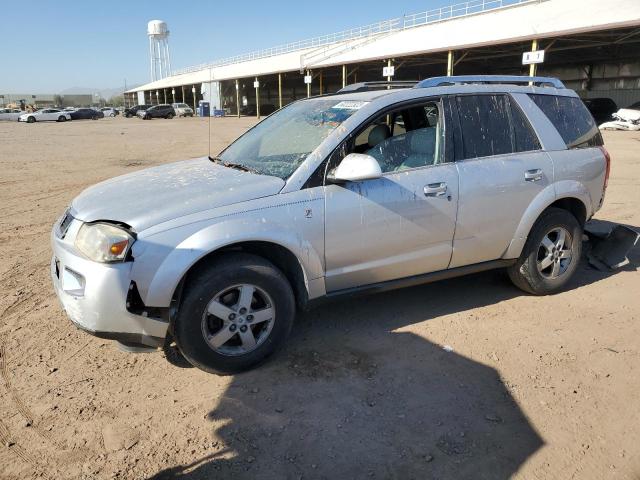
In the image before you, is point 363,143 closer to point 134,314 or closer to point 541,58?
point 134,314

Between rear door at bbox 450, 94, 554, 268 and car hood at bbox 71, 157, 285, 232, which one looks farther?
rear door at bbox 450, 94, 554, 268

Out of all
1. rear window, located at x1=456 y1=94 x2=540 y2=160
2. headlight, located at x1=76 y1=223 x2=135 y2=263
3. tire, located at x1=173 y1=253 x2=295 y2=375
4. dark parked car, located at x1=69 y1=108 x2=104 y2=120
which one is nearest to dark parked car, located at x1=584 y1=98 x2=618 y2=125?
rear window, located at x1=456 y1=94 x2=540 y2=160

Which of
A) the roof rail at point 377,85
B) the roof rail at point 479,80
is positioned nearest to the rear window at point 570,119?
the roof rail at point 479,80

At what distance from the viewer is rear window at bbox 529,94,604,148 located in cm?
443

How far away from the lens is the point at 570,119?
458 cm

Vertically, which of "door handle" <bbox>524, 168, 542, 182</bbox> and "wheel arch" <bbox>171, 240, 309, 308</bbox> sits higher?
"door handle" <bbox>524, 168, 542, 182</bbox>

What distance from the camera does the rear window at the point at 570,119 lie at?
4.43 m

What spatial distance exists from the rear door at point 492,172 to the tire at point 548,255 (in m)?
0.30

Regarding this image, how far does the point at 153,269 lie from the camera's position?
2.82m

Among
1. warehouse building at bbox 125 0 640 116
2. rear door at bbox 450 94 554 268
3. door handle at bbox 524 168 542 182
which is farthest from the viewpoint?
warehouse building at bbox 125 0 640 116

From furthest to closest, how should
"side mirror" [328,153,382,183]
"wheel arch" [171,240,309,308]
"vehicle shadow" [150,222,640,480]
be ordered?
1. "side mirror" [328,153,382,183]
2. "wheel arch" [171,240,309,308]
3. "vehicle shadow" [150,222,640,480]

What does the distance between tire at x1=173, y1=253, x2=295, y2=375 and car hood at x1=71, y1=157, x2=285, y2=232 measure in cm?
40

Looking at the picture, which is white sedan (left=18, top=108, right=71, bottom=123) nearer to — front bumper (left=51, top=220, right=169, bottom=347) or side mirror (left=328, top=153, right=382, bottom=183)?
front bumper (left=51, top=220, right=169, bottom=347)

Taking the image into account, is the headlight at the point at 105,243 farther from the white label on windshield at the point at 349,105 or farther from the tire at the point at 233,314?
the white label on windshield at the point at 349,105
